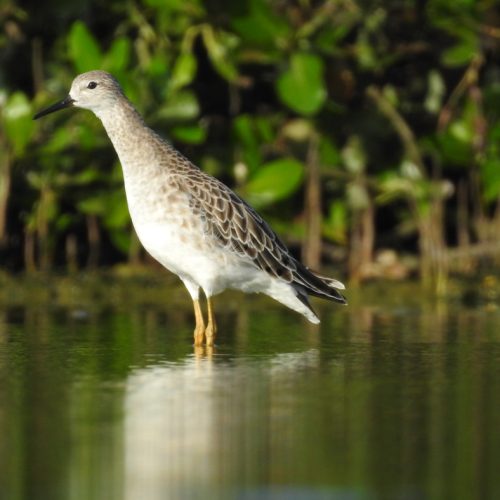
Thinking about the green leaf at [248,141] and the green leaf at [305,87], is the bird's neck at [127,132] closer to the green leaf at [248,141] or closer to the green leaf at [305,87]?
the green leaf at [305,87]

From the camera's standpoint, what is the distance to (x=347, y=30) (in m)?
13.1

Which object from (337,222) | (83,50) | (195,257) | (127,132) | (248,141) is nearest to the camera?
(195,257)

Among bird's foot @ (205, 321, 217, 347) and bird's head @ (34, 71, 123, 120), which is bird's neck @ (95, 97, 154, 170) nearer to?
bird's head @ (34, 71, 123, 120)

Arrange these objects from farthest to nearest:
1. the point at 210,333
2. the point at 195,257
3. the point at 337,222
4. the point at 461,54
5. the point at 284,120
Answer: the point at 284,120 → the point at 337,222 → the point at 461,54 → the point at 210,333 → the point at 195,257

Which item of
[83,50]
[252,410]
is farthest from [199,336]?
[83,50]

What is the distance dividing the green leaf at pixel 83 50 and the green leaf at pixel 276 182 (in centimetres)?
183

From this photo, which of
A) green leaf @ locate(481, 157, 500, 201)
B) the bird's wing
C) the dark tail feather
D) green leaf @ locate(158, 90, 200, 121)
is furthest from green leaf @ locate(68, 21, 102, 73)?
green leaf @ locate(481, 157, 500, 201)

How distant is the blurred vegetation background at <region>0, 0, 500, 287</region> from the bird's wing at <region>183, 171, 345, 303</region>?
8.97 ft

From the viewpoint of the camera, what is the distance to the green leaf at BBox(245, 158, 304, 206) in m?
13.2

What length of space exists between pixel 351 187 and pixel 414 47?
149cm

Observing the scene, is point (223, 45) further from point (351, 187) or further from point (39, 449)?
point (39, 449)

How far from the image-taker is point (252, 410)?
7129 mm

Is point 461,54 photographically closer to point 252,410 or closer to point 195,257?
point 195,257

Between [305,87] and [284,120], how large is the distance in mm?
1197
